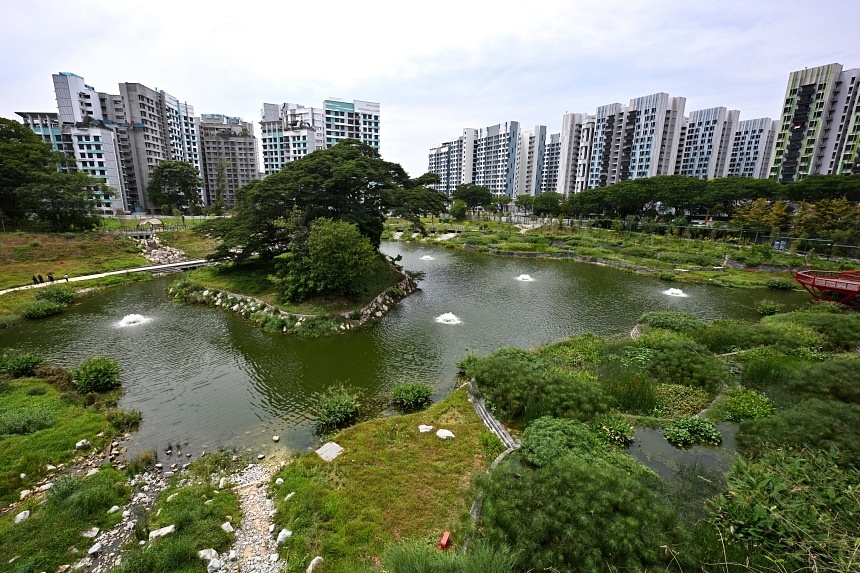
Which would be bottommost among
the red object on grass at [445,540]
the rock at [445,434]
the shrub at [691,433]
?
the rock at [445,434]

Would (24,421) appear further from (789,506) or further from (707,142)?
(707,142)

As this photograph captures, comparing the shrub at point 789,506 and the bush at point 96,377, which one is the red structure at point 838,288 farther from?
the bush at point 96,377

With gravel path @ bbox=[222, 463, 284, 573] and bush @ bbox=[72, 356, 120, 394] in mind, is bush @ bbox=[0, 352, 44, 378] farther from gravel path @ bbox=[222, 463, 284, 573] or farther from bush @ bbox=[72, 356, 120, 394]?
gravel path @ bbox=[222, 463, 284, 573]

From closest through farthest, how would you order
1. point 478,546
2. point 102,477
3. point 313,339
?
point 478,546
point 102,477
point 313,339

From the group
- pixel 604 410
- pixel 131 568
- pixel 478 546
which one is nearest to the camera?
pixel 478 546

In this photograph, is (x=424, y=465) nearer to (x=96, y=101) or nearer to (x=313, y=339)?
(x=313, y=339)

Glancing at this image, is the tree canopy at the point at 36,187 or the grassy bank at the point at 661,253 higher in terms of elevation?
the tree canopy at the point at 36,187

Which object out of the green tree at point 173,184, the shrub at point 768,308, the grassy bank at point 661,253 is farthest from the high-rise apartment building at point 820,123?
the green tree at point 173,184

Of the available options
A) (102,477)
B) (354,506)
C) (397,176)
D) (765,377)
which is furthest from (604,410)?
(397,176)
